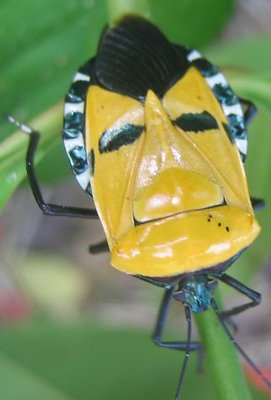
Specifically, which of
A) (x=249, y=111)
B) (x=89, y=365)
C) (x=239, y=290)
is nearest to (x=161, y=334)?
(x=239, y=290)

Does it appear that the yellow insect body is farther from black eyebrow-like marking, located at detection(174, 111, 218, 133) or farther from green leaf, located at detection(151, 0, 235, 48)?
green leaf, located at detection(151, 0, 235, 48)

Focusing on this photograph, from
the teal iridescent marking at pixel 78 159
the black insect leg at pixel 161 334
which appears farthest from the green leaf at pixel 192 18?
the black insect leg at pixel 161 334

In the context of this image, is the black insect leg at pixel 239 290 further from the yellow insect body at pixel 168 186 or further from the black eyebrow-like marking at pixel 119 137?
the black eyebrow-like marking at pixel 119 137

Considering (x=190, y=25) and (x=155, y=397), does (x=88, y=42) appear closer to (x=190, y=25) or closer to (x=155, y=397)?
(x=190, y=25)

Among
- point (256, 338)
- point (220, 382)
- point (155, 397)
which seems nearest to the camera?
point (220, 382)

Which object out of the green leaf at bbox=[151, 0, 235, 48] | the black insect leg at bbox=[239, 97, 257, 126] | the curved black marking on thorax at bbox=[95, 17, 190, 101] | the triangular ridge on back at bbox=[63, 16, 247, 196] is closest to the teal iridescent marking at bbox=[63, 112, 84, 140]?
the triangular ridge on back at bbox=[63, 16, 247, 196]

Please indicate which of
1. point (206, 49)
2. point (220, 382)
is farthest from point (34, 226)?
point (220, 382)

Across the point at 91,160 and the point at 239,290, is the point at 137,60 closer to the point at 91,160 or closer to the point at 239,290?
the point at 91,160
